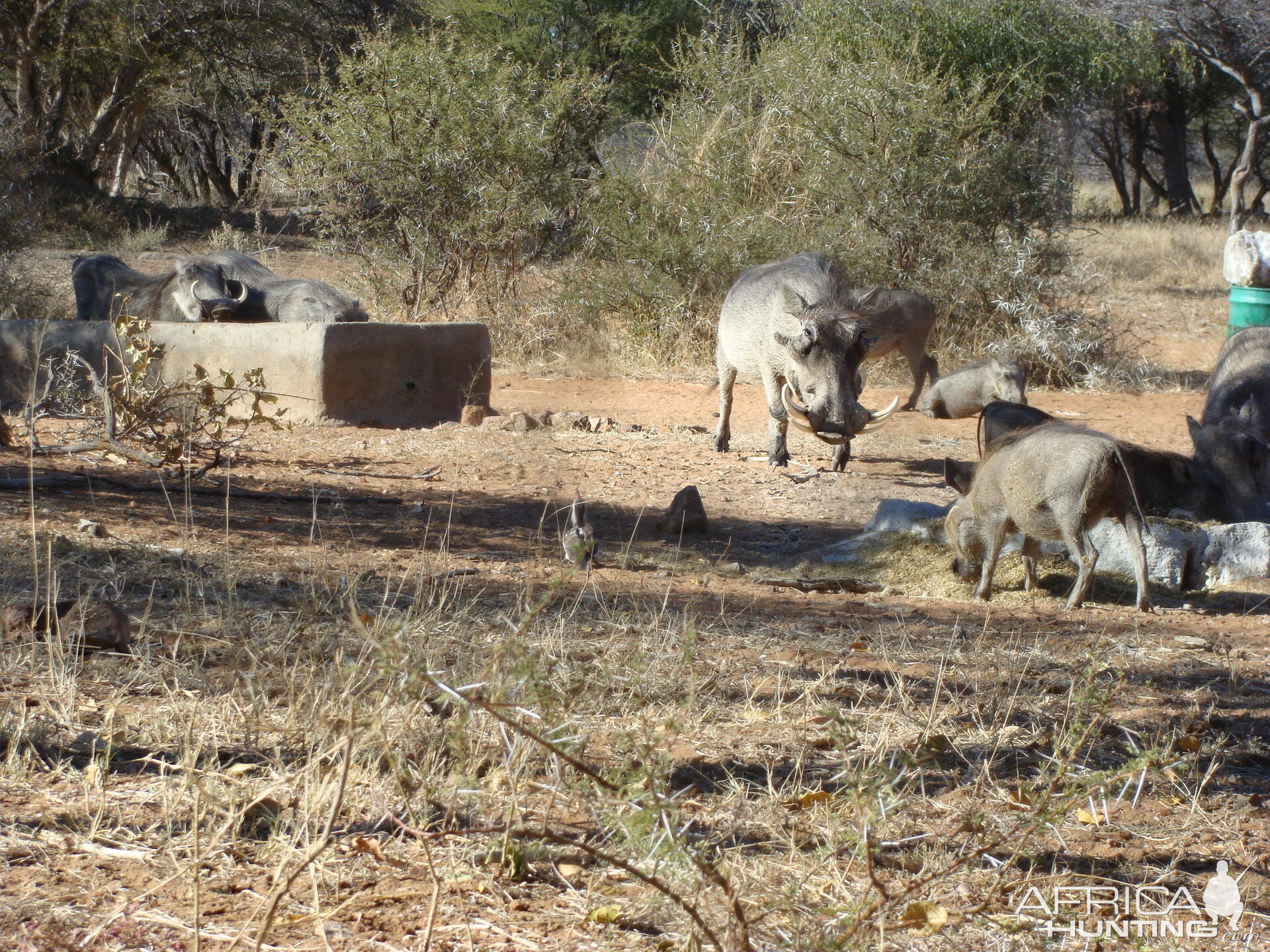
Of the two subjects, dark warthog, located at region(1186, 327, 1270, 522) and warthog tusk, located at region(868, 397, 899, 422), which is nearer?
dark warthog, located at region(1186, 327, 1270, 522)

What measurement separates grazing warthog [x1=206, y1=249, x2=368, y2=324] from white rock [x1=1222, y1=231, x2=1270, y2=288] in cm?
774

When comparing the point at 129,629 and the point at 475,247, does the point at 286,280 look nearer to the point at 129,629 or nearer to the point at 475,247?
the point at 475,247

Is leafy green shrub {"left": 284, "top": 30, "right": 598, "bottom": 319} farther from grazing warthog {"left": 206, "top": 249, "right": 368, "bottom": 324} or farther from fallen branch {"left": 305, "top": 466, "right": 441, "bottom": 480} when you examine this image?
fallen branch {"left": 305, "top": 466, "right": 441, "bottom": 480}

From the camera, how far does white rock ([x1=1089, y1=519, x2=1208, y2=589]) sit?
18.1 ft

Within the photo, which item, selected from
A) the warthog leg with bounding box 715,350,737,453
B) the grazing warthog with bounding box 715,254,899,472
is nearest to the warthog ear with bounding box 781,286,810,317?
the grazing warthog with bounding box 715,254,899,472

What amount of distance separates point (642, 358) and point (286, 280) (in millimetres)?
3655

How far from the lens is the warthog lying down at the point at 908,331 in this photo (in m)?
9.12

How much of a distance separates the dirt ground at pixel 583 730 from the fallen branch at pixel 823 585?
4.3 inches

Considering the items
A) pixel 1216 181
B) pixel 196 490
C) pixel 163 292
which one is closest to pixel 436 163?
pixel 163 292

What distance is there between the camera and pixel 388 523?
5.24 meters

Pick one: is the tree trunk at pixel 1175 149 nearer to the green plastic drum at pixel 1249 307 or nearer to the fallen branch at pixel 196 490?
the green plastic drum at pixel 1249 307

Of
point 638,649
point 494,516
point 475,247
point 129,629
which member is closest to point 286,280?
point 475,247

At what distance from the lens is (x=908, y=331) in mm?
9570

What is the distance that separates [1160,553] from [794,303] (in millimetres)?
2679
